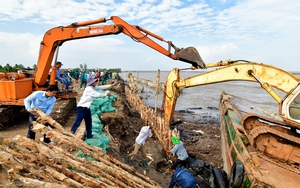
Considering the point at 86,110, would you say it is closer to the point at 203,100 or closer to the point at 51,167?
the point at 51,167

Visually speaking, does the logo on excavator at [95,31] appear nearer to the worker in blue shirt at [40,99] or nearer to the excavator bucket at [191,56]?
the excavator bucket at [191,56]

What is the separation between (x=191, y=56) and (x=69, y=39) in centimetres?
376

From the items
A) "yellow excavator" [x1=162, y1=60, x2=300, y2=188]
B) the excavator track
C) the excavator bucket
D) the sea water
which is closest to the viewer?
"yellow excavator" [x1=162, y1=60, x2=300, y2=188]

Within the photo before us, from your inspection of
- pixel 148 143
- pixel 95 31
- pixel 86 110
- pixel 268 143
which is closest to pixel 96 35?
pixel 95 31

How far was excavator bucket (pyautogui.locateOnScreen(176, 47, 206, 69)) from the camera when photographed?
5.63 m

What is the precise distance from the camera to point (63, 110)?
7.04 metres

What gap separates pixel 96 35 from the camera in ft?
20.5

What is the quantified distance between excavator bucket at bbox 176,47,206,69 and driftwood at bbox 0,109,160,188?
11.2 feet

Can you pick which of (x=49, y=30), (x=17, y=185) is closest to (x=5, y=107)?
(x=49, y=30)

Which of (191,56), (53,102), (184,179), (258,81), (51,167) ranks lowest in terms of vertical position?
(184,179)

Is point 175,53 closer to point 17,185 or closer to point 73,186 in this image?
point 73,186

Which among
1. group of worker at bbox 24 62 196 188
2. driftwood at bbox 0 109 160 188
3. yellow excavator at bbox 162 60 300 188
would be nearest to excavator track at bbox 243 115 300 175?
yellow excavator at bbox 162 60 300 188

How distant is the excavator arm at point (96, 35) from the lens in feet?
18.7

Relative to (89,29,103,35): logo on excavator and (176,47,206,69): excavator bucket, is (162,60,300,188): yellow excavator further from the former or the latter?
(89,29,103,35): logo on excavator
